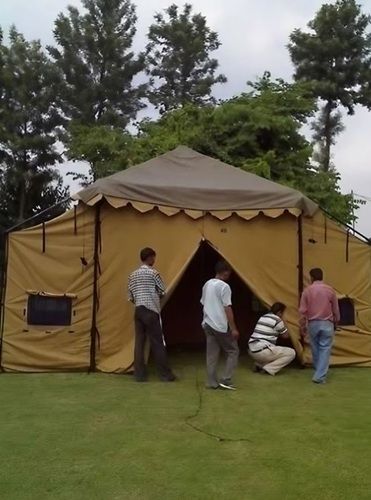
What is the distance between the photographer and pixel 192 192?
336 inches

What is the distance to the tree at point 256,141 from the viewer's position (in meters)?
16.6

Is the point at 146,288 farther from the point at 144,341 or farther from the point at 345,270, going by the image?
the point at 345,270

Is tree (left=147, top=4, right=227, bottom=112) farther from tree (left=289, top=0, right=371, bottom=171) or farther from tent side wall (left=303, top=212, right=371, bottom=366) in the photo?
tent side wall (left=303, top=212, right=371, bottom=366)

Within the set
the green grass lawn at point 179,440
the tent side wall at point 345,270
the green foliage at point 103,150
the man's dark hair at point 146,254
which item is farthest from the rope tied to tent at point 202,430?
the green foliage at point 103,150

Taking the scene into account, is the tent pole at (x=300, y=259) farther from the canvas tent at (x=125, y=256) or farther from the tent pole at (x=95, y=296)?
the tent pole at (x=95, y=296)

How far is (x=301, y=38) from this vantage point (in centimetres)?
2639

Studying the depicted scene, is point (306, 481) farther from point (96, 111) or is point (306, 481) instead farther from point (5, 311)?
point (96, 111)

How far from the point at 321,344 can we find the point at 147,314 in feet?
7.29

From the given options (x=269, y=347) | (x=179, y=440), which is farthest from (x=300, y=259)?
(x=179, y=440)

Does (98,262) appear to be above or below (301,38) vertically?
below

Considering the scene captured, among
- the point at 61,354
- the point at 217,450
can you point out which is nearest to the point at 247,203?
the point at 61,354

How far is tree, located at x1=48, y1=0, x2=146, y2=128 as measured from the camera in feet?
89.4

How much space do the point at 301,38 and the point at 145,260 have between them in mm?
21517

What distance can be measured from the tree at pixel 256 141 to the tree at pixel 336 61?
26.8ft
